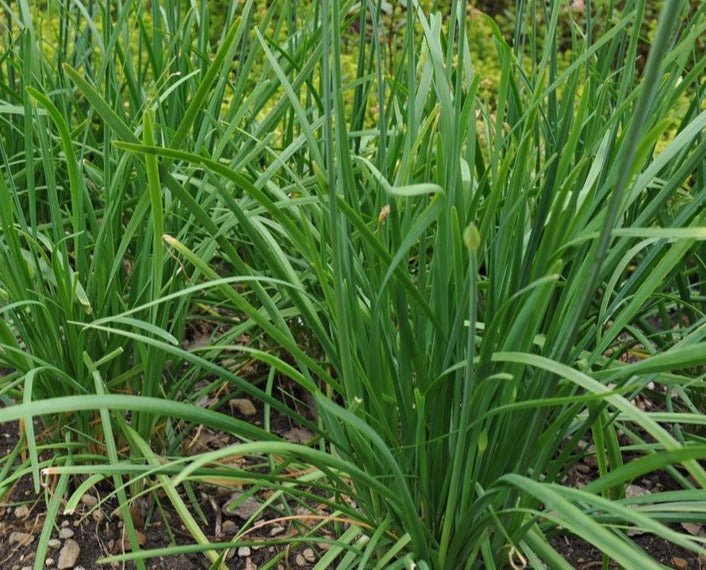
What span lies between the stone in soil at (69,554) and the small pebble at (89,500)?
79 mm

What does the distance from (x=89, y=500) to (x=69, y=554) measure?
0.38ft

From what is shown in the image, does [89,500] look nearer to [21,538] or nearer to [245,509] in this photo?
[21,538]

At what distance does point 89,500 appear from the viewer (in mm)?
1643

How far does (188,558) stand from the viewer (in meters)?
1.55

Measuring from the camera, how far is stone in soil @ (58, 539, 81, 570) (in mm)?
1536

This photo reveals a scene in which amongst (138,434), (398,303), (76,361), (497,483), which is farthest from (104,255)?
(497,483)

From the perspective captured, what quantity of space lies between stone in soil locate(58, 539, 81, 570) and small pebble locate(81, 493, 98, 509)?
0.08 meters

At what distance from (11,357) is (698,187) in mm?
1265

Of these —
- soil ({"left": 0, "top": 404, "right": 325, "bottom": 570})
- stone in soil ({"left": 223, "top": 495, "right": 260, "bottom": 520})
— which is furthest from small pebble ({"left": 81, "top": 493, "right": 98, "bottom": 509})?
stone in soil ({"left": 223, "top": 495, "right": 260, "bottom": 520})

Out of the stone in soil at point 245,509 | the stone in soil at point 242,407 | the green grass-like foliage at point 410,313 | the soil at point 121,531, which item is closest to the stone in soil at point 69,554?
the soil at point 121,531

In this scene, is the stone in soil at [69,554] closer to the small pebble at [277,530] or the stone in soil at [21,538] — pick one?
the stone in soil at [21,538]

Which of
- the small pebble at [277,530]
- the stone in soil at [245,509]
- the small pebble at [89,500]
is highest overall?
the small pebble at [89,500]

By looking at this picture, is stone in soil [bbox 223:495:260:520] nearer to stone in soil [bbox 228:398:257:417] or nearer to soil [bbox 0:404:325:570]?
soil [bbox 0:404:325:570]

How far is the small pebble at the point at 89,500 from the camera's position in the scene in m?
1.64
